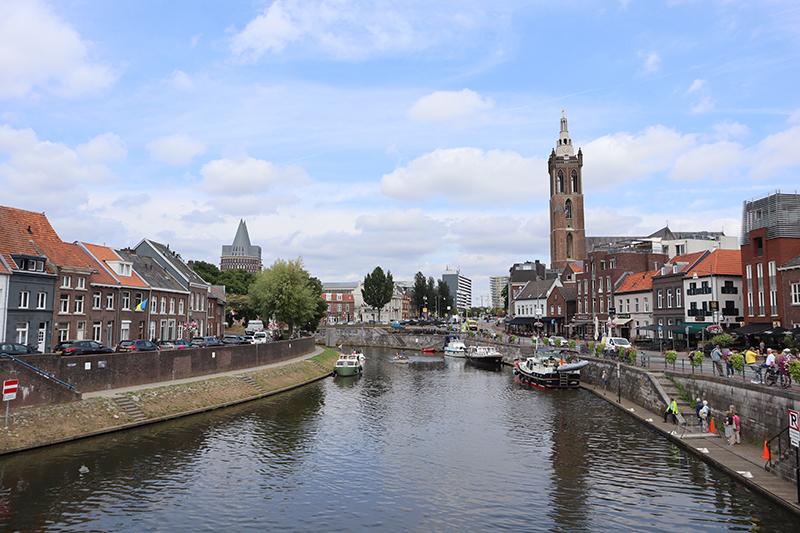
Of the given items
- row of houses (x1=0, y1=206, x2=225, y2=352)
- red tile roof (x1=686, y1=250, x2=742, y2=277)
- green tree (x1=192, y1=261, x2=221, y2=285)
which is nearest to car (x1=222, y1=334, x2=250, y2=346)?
row of houses (x1=0, y1=206, x2=225, y2=352)

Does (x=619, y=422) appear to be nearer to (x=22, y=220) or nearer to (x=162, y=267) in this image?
(x=22, y=220)

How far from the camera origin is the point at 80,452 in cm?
2789

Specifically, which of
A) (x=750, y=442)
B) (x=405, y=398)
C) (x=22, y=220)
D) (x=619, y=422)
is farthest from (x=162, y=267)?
(x=750, y=442)

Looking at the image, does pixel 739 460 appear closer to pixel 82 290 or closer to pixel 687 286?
pixel 687 286

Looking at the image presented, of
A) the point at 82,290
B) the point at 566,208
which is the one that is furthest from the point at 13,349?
the point at 566,208

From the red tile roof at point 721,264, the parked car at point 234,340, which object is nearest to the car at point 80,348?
the parked car at point 234,340

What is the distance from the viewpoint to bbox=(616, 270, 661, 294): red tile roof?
8147cm

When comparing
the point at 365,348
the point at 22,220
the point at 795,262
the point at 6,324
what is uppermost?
the point at 22,220

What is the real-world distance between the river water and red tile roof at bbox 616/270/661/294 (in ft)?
154

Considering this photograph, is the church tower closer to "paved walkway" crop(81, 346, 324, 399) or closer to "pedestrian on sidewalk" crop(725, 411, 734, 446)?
"paved walkway" crop(81, 346, 324, 399)

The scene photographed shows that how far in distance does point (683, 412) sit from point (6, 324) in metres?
54.0

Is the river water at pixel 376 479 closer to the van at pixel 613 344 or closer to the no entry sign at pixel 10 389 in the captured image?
the no entry sign at pixel 10 389

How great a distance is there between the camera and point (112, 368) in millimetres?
36719

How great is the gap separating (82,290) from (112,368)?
20940 mm
